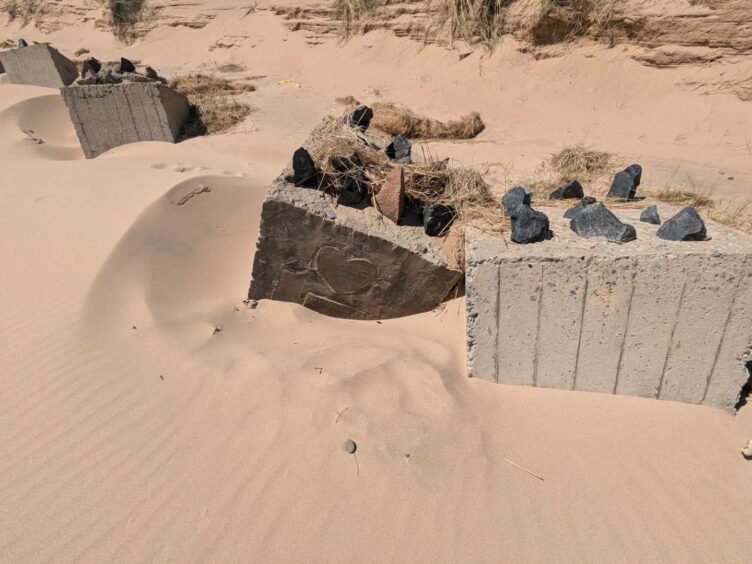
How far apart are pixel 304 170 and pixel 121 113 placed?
4.83 m

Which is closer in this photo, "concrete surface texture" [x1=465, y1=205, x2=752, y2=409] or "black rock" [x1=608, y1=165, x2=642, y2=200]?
"concrete surface texture" [x1=465, y1=205, x2=752, y2=409]

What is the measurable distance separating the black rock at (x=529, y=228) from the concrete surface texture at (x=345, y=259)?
0.59 meters

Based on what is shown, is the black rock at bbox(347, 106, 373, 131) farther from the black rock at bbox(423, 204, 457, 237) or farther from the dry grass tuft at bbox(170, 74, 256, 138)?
the dry grass tuft at bbox(170, 74, 256, 138)

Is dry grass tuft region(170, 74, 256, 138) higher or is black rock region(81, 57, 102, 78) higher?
→ black rock region(81, 57, 102, 78)

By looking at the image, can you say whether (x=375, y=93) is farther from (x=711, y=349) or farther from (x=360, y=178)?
(x=711, y=349)

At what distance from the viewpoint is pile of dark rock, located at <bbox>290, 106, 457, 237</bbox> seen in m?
2.77

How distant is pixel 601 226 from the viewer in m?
2.22

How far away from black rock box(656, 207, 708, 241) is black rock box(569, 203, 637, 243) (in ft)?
0.44

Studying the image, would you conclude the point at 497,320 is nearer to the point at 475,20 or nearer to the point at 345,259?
the point at 345,259

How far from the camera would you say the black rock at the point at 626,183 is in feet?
10.4

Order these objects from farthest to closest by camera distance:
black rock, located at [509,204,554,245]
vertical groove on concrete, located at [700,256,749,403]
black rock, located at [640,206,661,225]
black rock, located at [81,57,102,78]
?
black rock, located at [81,57,102,78]
black rock, located at [640,206,661,225]
black rock, located at [509,204,554,245]
vertical groove on concrete, located at [700,256,749,403]

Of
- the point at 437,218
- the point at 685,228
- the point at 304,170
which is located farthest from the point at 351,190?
the point at 685,228

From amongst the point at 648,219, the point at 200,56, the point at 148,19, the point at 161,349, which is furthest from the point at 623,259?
the point at 148,19

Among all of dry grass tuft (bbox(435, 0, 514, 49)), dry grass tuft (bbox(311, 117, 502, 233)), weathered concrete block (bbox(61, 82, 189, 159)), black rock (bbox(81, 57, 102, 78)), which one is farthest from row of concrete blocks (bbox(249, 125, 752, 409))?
dry grass tuft (bbox(435, 0, 514, 49))
